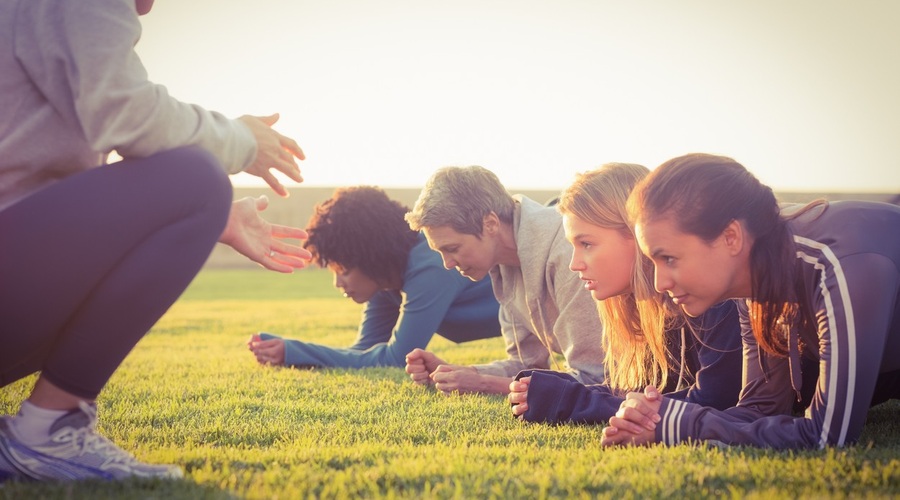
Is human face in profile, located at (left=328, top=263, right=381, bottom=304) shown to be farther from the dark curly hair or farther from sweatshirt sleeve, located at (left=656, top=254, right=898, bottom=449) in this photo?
sweatshirt sleeve, located at (left=656, top=254, right=898, bottom=449)

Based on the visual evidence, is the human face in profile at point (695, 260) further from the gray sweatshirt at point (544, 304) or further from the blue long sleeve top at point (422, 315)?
the blue long sleeve top at point (422, 315)

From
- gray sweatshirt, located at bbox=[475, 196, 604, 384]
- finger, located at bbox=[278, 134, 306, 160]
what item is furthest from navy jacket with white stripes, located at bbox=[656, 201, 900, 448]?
finger, located at bbox=[278, 134, 306, 160]

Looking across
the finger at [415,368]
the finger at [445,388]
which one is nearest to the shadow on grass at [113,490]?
the finger at [445,388]

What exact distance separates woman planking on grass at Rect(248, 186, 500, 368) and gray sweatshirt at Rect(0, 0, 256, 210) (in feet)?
11.1

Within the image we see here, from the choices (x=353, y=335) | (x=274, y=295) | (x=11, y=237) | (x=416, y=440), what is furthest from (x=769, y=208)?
(x=274, y=295)

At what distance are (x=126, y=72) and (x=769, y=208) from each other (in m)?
2.03

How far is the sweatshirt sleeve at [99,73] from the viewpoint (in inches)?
83.8

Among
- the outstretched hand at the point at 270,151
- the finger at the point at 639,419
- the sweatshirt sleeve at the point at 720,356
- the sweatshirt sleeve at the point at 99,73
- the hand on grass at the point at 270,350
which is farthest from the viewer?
the hand on grass at the point at 270,350

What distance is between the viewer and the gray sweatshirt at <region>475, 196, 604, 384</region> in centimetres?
403

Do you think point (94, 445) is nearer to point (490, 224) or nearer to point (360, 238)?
point (490, 224)

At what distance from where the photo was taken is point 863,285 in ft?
8.08

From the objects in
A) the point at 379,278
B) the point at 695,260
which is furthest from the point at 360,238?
the point at 695,260

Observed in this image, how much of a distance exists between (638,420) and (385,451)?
88 centimetres

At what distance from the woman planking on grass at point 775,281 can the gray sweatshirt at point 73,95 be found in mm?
1535
